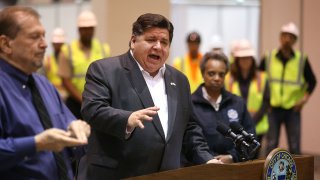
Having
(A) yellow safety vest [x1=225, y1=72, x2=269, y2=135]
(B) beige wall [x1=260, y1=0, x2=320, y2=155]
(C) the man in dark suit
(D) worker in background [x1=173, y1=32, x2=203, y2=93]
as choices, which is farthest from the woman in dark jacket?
(B) beige wall [x1=260, y1=0, x2=320, y2=155]

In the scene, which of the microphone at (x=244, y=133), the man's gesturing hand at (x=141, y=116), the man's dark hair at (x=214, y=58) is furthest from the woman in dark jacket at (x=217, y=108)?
the man's gesturing hand at (x=141, y=116)

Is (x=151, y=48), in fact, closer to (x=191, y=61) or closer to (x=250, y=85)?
(x=250, y=85)

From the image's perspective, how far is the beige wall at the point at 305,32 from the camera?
7.64 meters

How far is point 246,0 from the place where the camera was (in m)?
8.62

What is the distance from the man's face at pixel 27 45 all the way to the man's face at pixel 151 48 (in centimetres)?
62

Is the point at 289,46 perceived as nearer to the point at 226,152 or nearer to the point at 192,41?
the point at 192,41

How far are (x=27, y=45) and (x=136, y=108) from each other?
0.67 m

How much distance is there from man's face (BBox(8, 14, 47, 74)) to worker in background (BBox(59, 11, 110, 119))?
9.89 ft

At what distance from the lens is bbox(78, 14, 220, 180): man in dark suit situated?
8.69 feet

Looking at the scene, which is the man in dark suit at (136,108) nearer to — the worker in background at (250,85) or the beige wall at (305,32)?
the worker in background at (250,85)

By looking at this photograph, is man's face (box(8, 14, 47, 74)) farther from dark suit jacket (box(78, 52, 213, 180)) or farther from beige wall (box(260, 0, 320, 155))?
beige wall (box(260, 0, 320, 155))

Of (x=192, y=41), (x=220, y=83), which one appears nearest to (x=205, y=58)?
(x=220, y=83)

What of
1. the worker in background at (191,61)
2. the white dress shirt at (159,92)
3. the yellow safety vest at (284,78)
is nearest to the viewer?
the white dress shirt at (159,92)

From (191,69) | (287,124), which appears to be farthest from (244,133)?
(287,124)
